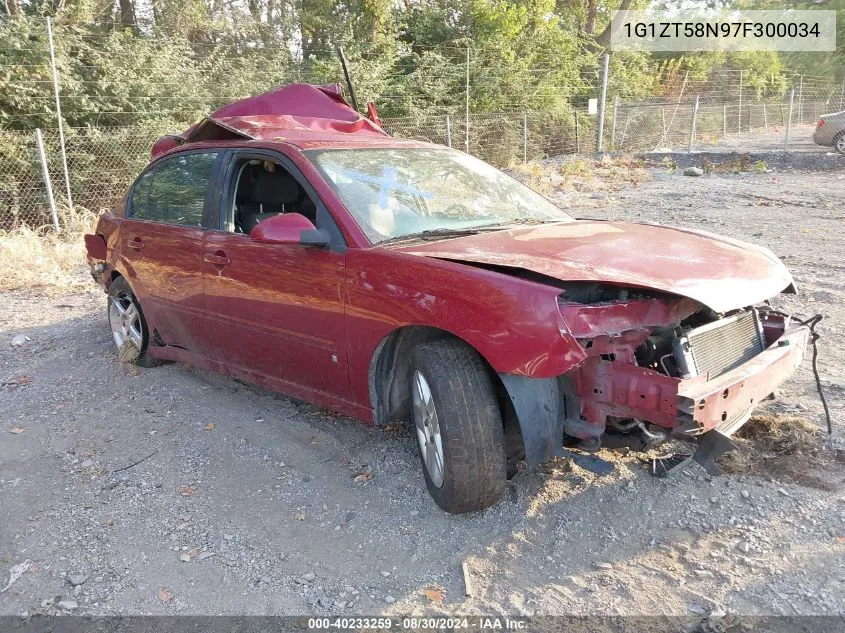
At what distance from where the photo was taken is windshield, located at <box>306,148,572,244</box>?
359 centimetres

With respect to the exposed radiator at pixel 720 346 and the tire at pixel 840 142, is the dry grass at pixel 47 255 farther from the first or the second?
the tire at pixel 840 142

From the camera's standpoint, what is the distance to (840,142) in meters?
19.3

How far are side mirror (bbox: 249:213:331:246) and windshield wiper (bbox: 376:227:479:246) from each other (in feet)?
1.02

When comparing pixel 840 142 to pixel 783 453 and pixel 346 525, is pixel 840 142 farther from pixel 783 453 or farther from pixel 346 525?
pixel 346 525

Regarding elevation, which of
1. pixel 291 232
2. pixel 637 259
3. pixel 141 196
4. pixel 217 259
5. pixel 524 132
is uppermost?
pixel 524 132

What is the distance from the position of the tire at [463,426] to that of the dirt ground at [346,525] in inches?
8.2

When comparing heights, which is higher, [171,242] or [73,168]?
[73,168]

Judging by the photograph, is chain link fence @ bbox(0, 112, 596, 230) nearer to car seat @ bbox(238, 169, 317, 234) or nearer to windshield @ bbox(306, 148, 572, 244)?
car seat @ bbox(238, 169, 317, 234)

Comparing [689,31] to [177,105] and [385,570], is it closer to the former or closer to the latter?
[177,105]

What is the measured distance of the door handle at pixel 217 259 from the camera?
410cm

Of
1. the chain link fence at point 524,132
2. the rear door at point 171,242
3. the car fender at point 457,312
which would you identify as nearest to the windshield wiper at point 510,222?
the car fender at point 457,312

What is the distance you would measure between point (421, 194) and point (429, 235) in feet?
1.36

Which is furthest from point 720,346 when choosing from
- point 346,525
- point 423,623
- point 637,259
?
point 346,525

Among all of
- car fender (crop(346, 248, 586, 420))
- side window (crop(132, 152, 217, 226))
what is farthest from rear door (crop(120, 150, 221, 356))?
car fender (crop(346, 248, 586, 420))
